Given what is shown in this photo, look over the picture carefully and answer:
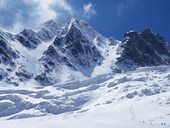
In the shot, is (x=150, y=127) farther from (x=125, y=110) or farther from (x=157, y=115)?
(x=125, y=110)

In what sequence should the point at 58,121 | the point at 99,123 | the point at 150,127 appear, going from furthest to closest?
the point at 58,121
the point at 99,123
the point at 150,127

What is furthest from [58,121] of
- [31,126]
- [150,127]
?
[150,127]

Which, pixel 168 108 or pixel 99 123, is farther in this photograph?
pixel 168 108

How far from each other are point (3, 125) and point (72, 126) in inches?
1218

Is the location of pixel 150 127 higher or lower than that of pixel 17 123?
lower

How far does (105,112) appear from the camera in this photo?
200 meters

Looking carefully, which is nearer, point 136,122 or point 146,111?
point 136,122

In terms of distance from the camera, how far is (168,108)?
197625mm

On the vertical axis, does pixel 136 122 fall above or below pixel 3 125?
below

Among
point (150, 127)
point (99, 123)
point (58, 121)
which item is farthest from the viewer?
point (58, 121)

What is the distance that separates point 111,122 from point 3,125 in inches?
1604

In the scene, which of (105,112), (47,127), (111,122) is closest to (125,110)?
(105,112)

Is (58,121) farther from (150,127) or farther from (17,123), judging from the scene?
(150,127)

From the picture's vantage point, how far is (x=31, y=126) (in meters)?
186
